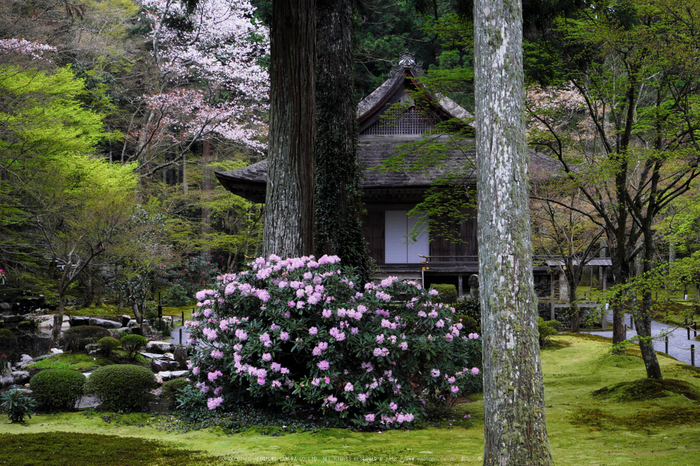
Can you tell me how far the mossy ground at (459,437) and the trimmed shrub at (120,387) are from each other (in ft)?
Answer: 0.85

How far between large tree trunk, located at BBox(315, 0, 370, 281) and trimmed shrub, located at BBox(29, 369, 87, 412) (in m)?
3.50

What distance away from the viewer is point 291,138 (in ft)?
22.4

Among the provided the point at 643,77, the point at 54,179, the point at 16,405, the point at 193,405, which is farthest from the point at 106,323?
the point at 643,77

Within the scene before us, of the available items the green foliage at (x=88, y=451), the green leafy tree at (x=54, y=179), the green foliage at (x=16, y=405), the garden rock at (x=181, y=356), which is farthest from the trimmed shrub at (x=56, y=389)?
the green leafy tree at (x=54, y=179)

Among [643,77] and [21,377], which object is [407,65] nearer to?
[643,77]

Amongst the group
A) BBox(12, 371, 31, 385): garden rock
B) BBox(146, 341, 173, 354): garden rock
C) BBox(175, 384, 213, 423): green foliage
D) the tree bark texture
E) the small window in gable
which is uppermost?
the small window in gable

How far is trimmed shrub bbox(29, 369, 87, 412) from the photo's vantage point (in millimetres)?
6277

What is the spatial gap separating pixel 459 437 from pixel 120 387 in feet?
12.6

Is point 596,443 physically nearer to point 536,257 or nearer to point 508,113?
point 508,113

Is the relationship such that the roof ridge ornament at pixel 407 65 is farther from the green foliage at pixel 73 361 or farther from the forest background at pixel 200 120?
the green foliage at pixel 73 361

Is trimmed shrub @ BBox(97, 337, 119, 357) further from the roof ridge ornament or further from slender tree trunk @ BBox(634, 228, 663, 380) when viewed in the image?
the roof ridge ornament

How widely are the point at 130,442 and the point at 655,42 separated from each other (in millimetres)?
7330

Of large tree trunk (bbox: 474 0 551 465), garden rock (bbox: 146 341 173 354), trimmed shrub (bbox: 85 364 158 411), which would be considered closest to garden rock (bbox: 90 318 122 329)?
garden rock (bbox: 146 341 173 354)

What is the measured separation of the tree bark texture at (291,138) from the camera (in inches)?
267
